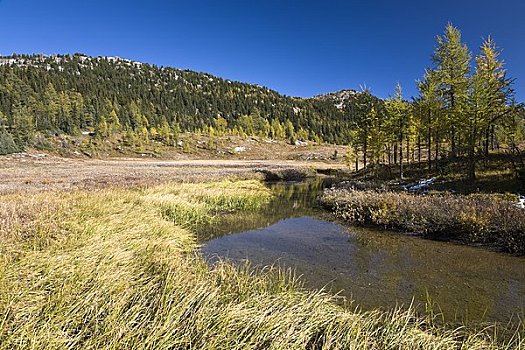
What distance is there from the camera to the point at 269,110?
540 feet

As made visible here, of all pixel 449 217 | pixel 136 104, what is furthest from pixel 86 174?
pixel 136 104

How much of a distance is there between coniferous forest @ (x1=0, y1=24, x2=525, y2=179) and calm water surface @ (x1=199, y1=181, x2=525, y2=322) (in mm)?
13846

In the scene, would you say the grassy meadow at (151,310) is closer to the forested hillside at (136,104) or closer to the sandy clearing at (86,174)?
the sandy clearing at (86,174)

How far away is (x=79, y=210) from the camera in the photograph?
10023 mm

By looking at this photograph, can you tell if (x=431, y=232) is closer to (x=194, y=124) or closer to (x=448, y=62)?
(x=448, y=62)

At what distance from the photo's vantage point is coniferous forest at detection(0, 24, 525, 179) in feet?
84.0

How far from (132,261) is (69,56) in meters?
237

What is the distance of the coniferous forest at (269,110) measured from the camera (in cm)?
2559

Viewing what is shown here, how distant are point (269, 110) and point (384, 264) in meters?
159

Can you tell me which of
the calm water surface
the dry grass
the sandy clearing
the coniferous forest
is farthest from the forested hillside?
the dry grass

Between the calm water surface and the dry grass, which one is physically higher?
the dry grass

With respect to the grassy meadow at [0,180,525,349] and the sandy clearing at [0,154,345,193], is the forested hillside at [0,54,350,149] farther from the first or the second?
the grassy meadow at [0,180,525,349]

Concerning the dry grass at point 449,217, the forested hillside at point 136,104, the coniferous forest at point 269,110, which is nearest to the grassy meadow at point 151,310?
the dry grass at point 449,217

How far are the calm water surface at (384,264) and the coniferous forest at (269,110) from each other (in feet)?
45.4
